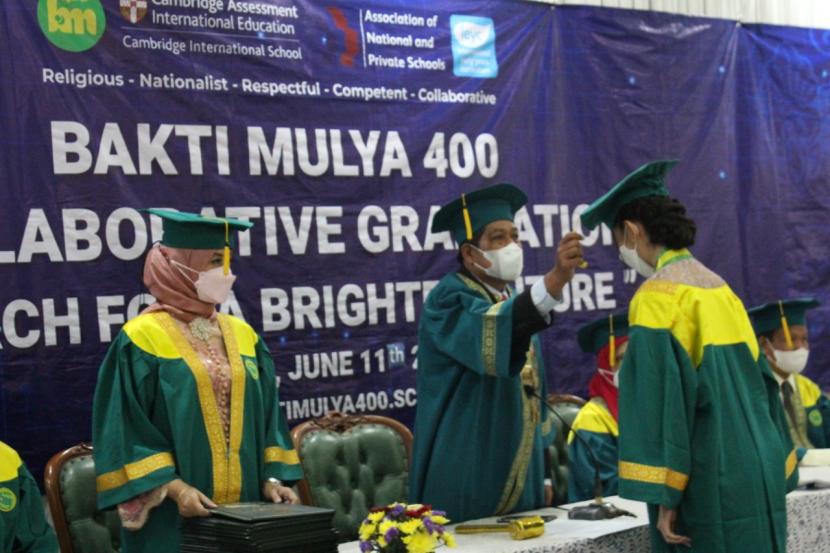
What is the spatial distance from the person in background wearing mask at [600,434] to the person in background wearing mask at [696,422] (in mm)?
1520

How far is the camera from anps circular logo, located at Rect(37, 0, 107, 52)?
4.81 metres

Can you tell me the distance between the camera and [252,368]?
3.94m

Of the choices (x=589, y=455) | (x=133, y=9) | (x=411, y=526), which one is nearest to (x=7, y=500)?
(x=411, y=526)

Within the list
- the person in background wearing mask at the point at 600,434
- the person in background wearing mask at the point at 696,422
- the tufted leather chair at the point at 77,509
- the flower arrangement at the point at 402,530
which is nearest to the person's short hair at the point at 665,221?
the person in background wearing mask at the point at 696,422

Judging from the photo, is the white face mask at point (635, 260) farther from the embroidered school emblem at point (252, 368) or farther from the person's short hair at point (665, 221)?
the embroidered school emblem at point (252, 368)

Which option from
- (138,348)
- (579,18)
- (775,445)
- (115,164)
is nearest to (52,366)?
(115,164)

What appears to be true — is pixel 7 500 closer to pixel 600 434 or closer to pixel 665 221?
pixel 665 221

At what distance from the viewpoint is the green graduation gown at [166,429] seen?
3637 mm

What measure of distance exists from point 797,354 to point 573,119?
5.26 ft

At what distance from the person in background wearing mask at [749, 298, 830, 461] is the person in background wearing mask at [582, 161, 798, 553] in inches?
92.1

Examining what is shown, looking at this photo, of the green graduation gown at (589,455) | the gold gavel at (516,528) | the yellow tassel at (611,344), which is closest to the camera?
the gold gavel at (516,528)

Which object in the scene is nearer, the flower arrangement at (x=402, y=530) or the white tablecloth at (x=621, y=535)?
the flower arrangement at (x=402, y=530)

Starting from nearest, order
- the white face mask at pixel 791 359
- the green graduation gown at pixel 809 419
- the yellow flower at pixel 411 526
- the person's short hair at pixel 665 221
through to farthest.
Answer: the yellow flower at pixel 411 526
the person's short hair at pixel 665 221
the white face mask at pixel 791 359
the green graduation gown at pixel 809 419

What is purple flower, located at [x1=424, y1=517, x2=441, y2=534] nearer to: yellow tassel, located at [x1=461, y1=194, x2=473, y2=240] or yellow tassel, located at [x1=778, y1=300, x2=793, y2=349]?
yellow tassel, located at [x1=461, y1=194, x2=473, y2=240]
